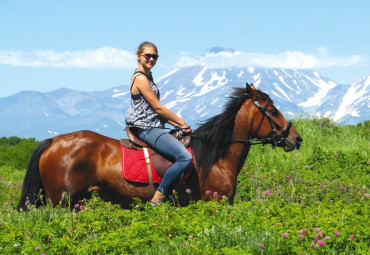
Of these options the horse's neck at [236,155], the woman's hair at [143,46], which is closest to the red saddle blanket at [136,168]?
the horse's neck at [236,155]

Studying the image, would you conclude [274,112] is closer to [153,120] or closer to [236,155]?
[236,155]

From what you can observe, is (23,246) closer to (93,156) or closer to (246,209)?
(93,156)

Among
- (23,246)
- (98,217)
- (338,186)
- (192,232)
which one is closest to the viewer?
(23,246)

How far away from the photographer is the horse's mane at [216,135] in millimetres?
6633

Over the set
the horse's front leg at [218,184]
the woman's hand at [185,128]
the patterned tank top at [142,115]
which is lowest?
the horse's front leg at [218,184]

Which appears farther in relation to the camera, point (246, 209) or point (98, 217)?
point (246, 209)

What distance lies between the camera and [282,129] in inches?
268

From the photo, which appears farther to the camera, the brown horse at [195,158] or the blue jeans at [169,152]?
A: the brown horse at [195,158]

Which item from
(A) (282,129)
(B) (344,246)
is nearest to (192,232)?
(B) (344,246)

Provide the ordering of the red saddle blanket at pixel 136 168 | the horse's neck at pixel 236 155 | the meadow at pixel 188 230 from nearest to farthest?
the meadow at pixel 188 230
the red saddle blanket at pixel 136 168
the horse's neck at pixel 236 155

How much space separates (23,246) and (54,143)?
2.20 m

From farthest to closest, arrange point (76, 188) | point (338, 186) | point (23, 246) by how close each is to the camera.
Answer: point (338, 186)
point (76, 188)
point (23, 246)

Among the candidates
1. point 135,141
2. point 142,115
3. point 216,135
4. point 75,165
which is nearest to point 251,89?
point 216,135

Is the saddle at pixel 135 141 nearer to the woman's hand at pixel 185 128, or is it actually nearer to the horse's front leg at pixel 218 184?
the woman's hand at pixel 185 128
